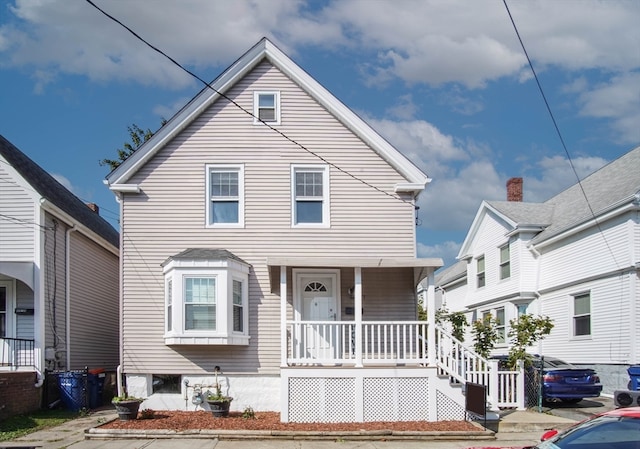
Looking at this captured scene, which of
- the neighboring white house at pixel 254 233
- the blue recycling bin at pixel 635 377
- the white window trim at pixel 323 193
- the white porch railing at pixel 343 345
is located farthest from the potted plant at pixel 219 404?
the blue recycling bin at pixel 635 377

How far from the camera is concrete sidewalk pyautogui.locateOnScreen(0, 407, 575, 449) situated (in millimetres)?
12586

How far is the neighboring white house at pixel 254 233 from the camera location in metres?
16.2

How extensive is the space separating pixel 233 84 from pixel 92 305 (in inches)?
340

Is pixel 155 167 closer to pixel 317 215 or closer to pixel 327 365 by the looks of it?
pixel 317 215

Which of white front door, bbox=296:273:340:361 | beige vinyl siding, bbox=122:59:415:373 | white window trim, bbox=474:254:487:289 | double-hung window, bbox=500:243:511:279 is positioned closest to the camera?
beige vinyl siding, bbox=122:59:415:373

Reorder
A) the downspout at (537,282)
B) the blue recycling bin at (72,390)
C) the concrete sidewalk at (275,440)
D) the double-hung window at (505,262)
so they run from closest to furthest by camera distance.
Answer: the concrete sidewalk at (275,440), the blue recycling bin at (72,390), the downspout at (537,282), the double-hung window at (505,262)

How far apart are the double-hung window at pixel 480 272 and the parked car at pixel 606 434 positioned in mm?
22987

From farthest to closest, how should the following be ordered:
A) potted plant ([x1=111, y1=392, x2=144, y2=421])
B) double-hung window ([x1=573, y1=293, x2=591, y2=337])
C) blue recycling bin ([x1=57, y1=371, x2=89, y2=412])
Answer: double-hung window ([x1=573, y1=293, x2=591, y2=337]) → blue recycling bin ([x1=57, y1=371, x2=89, y2=412]) → potted plant ([x1=111, y1=392, x2=144, y2=421])

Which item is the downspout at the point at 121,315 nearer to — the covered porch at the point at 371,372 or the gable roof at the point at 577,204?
the covered porch at the point at 371,372

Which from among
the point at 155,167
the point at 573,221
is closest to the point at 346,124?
the point at 155,167

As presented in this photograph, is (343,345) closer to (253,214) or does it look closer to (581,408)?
(253,214)

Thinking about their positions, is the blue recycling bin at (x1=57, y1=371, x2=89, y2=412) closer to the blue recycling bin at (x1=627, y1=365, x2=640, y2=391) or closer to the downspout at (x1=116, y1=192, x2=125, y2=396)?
the downspout at (x1=116, y1=192, x2=125, y2=396)

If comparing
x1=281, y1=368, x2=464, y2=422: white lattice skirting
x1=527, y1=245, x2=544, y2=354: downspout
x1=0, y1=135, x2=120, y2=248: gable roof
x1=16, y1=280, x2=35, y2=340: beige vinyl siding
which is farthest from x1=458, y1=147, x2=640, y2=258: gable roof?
x1=16, y1=280, x2=35, y2=340: beige vinyl siding

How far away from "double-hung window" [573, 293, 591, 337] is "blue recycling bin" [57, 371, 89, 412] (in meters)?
15.1
